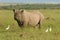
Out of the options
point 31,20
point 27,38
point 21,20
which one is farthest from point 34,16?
point 27,38

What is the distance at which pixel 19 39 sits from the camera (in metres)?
12.5

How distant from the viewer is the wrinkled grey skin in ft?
55.9

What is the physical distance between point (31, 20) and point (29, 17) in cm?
39

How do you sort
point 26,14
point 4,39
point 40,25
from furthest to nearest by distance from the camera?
point 40,25 → point 26,14 → point 4,39

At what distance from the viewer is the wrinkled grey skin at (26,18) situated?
17052 millimetres

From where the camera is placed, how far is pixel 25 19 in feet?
58.6

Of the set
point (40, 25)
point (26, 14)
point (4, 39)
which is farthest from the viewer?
point (40, 25)

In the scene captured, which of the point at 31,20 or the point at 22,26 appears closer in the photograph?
the point at 22,26

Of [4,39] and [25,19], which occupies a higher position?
[4,39]

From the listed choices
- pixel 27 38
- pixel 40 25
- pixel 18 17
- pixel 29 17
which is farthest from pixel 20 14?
pixel 27 38

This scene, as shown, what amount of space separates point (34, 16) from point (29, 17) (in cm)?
73

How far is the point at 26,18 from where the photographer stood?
18078 millimetres

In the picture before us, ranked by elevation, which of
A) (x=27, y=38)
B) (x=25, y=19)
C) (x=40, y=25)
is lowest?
(x=40, y=25)

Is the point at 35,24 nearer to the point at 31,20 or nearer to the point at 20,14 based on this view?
the point at 31,20
